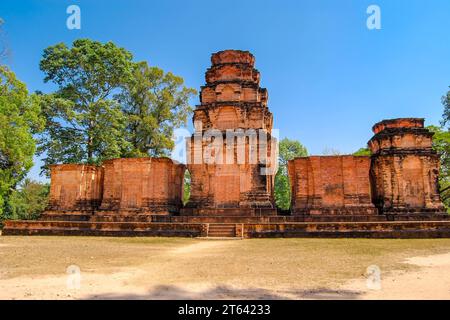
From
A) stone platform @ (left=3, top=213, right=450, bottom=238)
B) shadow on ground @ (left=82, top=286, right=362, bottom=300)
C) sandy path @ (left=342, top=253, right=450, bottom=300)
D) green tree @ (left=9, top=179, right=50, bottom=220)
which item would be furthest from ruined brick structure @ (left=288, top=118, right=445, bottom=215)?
green tree @ (left=9, top=179, right=50, bottom=220)

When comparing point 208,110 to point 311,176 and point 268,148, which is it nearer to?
point 268,148

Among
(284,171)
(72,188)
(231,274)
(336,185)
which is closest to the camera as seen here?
(231,274)

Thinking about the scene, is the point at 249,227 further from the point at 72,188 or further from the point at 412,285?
the point at 72,188

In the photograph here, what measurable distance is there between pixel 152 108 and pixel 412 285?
102 ft

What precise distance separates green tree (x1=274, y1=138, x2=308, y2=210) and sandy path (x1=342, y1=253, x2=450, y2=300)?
3797 centimetres

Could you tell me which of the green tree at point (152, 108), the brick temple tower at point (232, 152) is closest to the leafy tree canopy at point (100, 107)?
the green tree at point (152, 108)

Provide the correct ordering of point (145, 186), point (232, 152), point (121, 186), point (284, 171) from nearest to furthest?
point (232, 152) → point (145, 186) → point (121, 186) → point (284, 171)

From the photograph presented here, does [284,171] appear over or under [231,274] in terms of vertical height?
over

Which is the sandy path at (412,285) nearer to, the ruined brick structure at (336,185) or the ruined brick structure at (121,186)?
the ruined brick structure at (336,185)

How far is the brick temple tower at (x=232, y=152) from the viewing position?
22984 mm

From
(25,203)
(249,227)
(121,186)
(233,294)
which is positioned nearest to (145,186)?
(121,186)

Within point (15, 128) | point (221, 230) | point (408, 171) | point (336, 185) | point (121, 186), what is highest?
point (15, 128)

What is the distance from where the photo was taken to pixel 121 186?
24.7 m

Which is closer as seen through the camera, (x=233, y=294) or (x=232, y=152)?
(x=233, y=294)
